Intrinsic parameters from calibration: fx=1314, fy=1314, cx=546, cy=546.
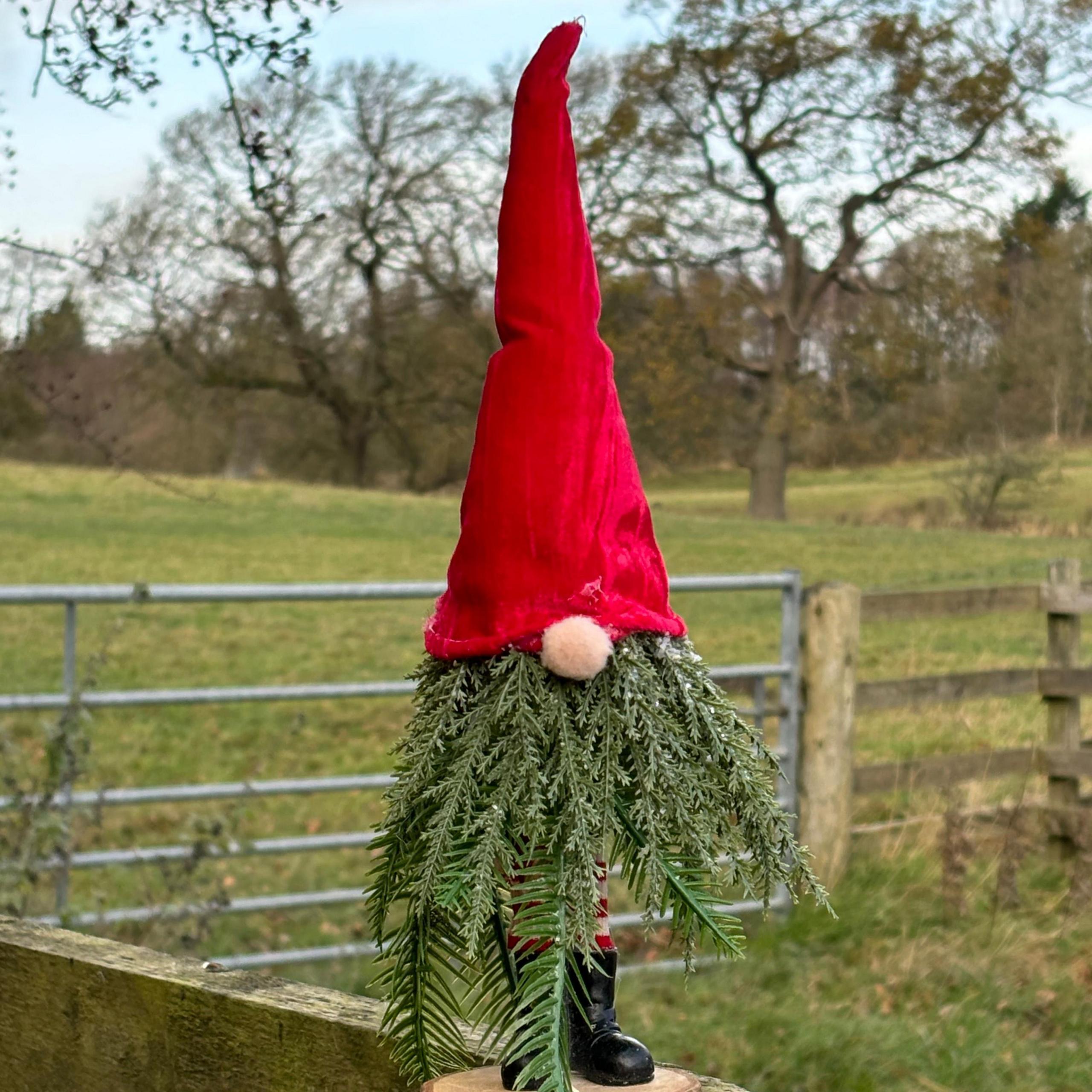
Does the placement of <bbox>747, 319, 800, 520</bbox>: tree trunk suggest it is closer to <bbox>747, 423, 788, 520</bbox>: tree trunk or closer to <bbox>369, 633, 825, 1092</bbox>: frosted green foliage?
<bbox>747, 423, 788, 520</bbox>: tree trunk

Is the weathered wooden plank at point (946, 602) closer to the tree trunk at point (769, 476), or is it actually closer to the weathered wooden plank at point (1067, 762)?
the weathered wooden plank at point (1067, 762)

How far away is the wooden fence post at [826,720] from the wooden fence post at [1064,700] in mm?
1068

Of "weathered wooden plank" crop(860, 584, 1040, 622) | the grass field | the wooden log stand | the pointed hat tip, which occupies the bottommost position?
the grass field

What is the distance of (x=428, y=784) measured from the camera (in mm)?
1334

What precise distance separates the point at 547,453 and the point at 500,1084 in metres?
0.65

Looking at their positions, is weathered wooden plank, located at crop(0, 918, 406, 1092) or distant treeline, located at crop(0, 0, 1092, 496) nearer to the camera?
weathered wooden plank, located at crop(0, 918, 406, 1092)

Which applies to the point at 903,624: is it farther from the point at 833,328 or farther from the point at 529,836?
the point at 529,836

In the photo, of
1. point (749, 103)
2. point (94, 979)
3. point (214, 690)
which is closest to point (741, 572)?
point (749, 103)

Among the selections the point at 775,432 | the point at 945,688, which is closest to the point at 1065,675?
the point at 945,688

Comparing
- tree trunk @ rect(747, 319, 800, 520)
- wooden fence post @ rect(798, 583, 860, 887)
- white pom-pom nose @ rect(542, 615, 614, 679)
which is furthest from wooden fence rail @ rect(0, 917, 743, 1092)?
tree trunk @ rect(747, 319, 800, 520)

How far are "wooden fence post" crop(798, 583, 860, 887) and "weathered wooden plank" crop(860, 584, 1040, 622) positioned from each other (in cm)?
21

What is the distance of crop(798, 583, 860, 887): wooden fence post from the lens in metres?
4.73

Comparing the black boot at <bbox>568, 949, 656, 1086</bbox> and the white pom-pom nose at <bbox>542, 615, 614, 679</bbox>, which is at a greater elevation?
the white pom-pom nose at <bbox>542, 615, 614, 679</bbox>

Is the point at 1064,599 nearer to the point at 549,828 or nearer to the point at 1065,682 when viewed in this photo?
the point at 1065,682
